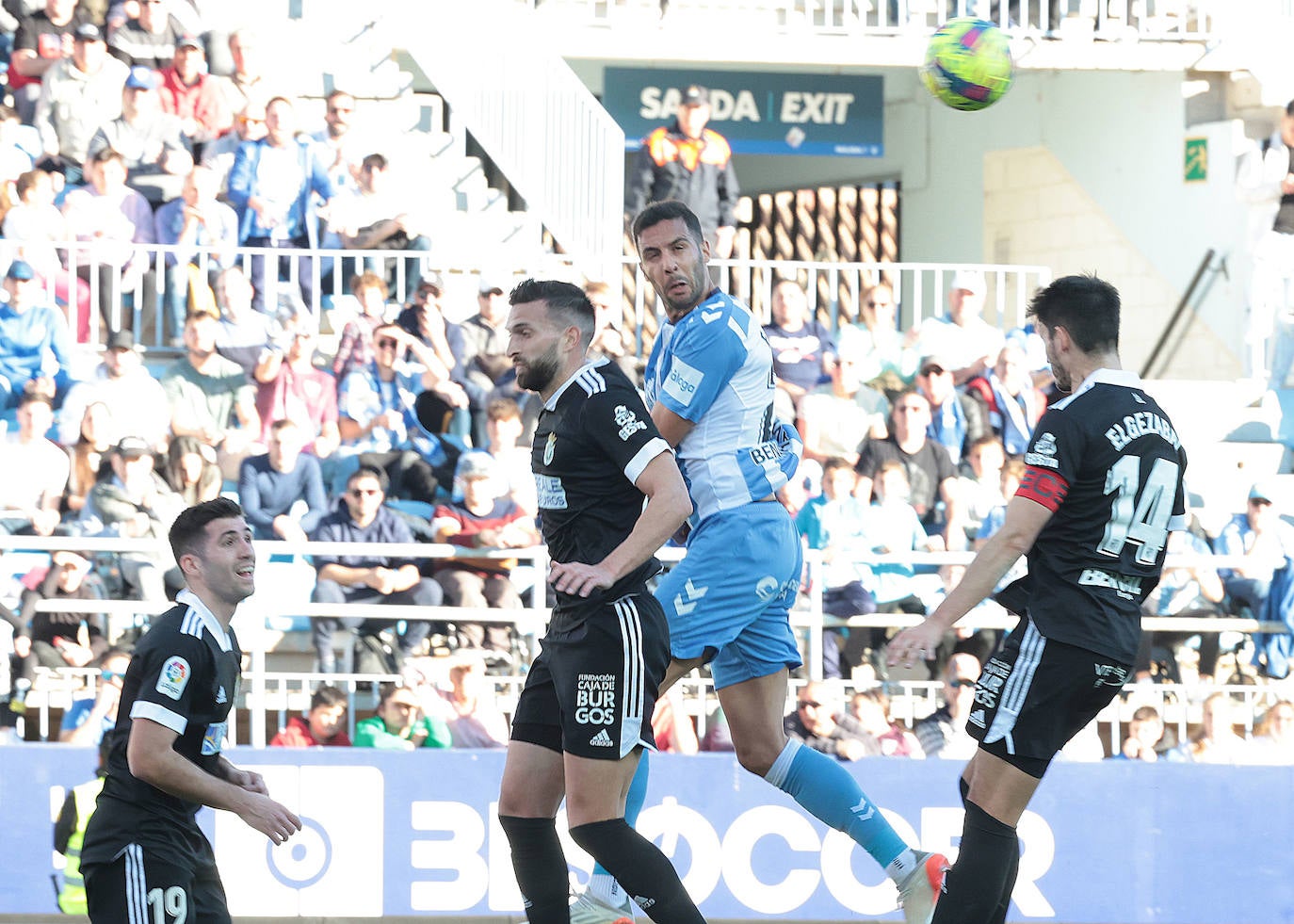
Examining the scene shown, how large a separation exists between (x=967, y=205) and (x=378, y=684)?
970 cm

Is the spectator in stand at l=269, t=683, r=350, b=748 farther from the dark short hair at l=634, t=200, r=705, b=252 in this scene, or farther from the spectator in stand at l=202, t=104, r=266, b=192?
the spectator in stand at l=202, t=104, r=266, b=192

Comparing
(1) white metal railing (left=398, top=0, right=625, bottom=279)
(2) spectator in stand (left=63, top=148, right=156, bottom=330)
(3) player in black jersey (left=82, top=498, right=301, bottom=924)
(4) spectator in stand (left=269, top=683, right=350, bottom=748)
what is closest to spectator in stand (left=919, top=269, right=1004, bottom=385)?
(1) white metal railing (left=398, top=0, right=625, bottom=279)

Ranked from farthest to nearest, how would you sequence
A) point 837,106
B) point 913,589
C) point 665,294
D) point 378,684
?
point 837,106 < point 913,589 < point 378,684 < point 665,294

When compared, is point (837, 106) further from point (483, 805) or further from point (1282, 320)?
point (483, 805)

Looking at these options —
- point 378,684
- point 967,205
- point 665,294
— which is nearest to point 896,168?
point 967,205

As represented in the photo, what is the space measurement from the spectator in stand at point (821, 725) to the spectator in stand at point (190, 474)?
130 inches

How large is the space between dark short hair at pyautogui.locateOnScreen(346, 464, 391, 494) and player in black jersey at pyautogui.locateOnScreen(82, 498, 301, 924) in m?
4.69

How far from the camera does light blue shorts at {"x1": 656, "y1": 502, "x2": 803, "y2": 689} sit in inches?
220

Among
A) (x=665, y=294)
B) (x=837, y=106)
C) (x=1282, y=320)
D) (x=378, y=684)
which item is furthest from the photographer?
(x=837, y=106)

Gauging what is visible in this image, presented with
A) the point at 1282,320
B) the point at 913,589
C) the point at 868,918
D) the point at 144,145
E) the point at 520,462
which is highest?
the point at 144,145

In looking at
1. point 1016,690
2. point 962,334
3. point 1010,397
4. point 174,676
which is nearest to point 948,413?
point 1010,397

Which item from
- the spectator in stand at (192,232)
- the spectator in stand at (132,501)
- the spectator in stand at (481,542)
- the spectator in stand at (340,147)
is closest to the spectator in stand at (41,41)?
the spectator in stand at (192,232)

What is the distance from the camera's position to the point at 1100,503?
16.9 ft

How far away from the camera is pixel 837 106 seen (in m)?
16.8
